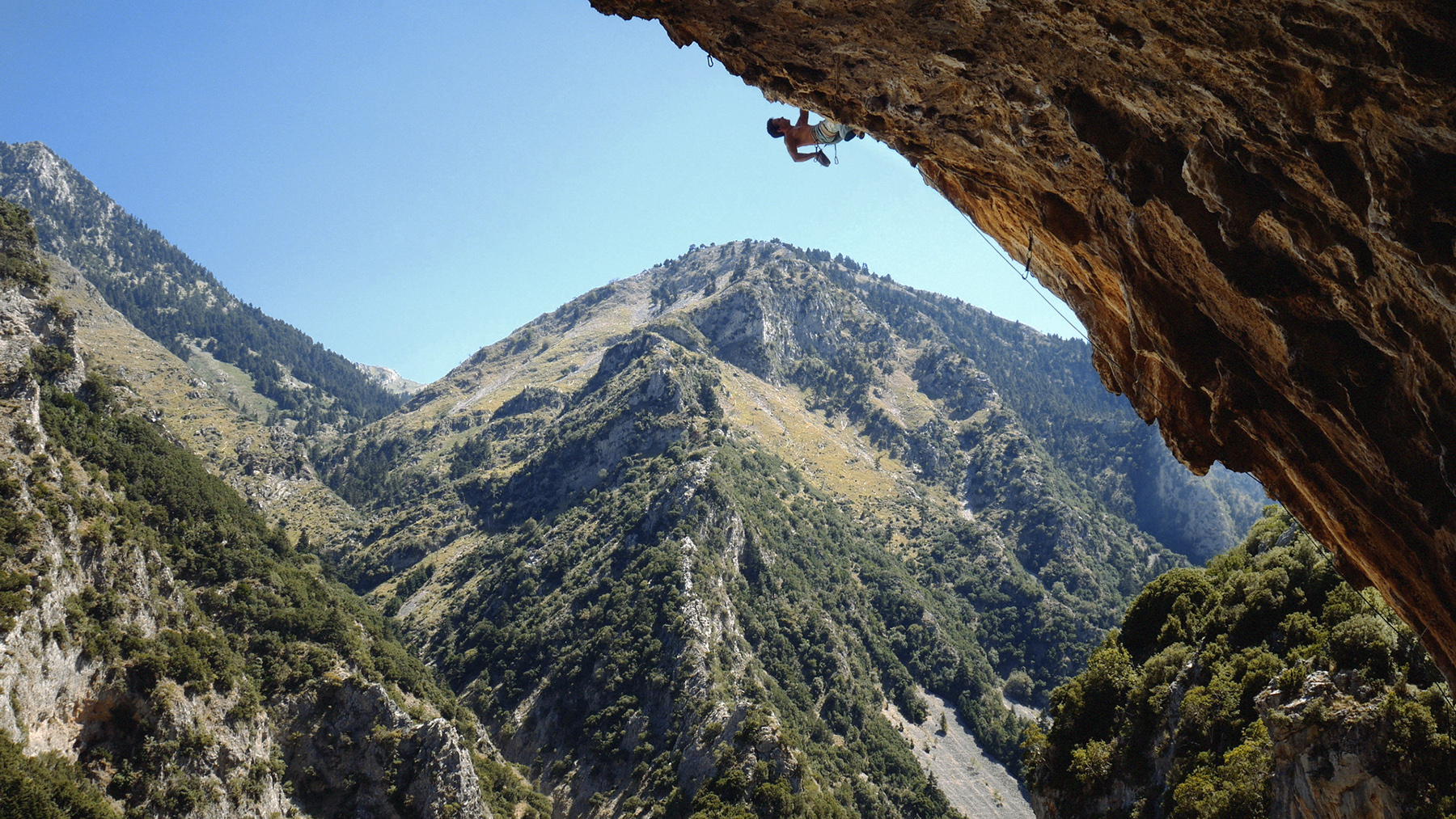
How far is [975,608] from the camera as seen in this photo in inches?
6919

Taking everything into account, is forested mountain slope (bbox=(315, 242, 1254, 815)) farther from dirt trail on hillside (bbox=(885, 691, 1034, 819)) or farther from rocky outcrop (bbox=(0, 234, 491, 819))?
rocky outcrop (bbox=(0, 234, 491, 819))

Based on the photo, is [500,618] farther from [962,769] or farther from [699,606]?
[962,769]

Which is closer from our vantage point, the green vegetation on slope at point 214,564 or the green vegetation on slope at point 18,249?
the green vegetation on slope at point 214,564

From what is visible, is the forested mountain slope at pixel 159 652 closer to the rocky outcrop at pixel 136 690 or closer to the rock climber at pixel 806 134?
the rocky outcrop at pixel 136 690

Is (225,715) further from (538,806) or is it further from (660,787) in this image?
(660,787)

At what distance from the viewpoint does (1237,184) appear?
8.65 meters

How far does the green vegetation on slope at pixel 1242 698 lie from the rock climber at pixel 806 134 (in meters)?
17.1

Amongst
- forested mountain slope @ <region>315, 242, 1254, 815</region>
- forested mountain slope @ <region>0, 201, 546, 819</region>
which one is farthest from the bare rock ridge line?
forested mountain slope @ <region>315, 242, 1254, 815</region>

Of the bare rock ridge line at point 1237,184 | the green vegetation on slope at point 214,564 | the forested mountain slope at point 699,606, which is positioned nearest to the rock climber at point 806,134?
the bare rock ridge line at point 1237,184

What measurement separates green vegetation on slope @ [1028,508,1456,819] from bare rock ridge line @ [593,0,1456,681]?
8.40 metres

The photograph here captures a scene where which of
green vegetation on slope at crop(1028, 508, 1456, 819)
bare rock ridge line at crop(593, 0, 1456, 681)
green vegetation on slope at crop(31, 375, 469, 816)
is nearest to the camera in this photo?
bare rock ridge line at crop(593, 0, 1456, 681)

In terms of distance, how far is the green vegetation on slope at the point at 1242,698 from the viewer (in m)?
18.4

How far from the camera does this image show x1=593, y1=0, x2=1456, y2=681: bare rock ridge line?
267 inches

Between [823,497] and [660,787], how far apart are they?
113 m
